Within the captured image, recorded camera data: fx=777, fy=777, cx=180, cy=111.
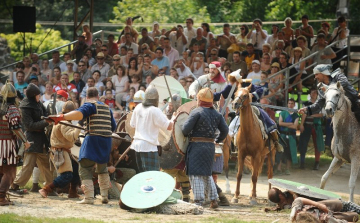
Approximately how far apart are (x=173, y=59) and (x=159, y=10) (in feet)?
54.0

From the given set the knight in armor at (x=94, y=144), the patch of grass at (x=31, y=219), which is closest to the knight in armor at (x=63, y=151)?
the knight in armor at (x=94, y=144)

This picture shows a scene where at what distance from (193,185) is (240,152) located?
242cm

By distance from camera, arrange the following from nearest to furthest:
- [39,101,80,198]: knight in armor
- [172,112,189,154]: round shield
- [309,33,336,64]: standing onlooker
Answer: [172,112,189,154]: round shield → [39,101,80,198]: knight in armor → [309,33,336,64]: standing onlooker

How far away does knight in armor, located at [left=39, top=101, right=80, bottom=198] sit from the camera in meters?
12.5

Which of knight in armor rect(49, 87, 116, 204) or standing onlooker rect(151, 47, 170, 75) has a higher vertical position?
standing onlooker rect(151, 47, 170, 75)

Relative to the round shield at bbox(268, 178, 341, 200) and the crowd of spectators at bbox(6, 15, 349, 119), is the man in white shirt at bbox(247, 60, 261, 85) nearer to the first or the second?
the crowd of spectators at bbox(6, 15, 349, 119)

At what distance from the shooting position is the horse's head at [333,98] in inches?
473

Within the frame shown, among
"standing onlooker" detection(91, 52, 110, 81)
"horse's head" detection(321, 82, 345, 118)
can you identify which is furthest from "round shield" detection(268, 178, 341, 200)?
"standing onlooker" detection(91, 52, 110, 81)

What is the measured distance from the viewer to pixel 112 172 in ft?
41.0

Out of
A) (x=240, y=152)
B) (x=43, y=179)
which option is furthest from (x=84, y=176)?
(x=240, y=152)

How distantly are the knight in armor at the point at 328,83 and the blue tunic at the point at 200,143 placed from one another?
1.73 metres

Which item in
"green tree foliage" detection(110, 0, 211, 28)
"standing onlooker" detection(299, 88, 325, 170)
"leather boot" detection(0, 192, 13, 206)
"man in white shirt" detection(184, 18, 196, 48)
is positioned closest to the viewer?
"leather boot" detection(0, 192, 13, 206)

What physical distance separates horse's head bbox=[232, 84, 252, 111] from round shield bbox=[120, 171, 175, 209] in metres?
2.30

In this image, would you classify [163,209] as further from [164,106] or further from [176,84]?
[176,84]
